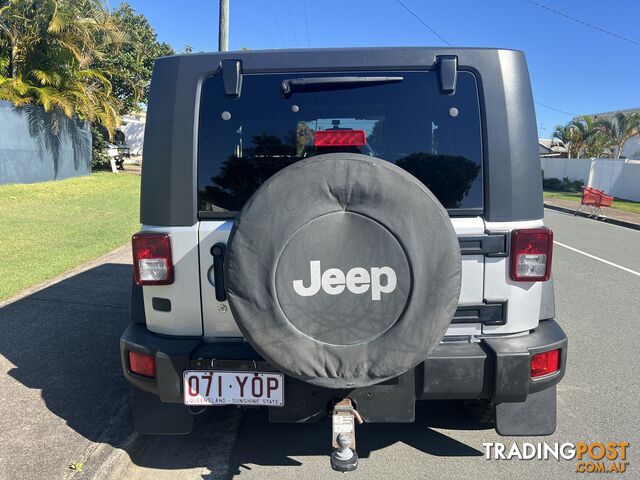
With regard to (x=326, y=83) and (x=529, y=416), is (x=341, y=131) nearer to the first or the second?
(x=326, y=83)

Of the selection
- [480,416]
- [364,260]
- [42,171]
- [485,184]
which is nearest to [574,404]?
Result: [480,416]

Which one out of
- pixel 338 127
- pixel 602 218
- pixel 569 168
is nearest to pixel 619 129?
pixel 569 168

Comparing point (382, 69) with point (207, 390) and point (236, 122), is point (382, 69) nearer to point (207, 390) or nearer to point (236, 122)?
point (236, 122)

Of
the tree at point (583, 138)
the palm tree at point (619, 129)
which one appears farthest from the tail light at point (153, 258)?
the tree at point (583, 138)

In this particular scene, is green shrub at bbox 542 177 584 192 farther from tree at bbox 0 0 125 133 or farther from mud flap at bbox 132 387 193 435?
mud flap at bbox 132 387 193 435

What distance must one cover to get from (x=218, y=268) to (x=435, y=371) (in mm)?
1159

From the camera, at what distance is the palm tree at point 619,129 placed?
103ft

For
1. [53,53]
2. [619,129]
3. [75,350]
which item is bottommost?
[75,350]

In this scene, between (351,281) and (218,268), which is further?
(218,268)

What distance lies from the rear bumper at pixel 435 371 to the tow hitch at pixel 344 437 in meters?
0.08

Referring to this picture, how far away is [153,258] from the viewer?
263 centimetres

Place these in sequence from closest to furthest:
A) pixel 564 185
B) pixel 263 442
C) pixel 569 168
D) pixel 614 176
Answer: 1. pixel 263 442
2. pixel 614 176
3. pixel 564 185
4. pixel 569 168

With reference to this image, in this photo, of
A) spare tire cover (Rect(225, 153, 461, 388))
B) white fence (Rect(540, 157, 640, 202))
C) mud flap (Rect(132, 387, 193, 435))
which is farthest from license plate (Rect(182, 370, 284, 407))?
white fence (Rect(540, 157, 640, 202))

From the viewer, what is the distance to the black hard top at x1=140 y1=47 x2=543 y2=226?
2.59 m
